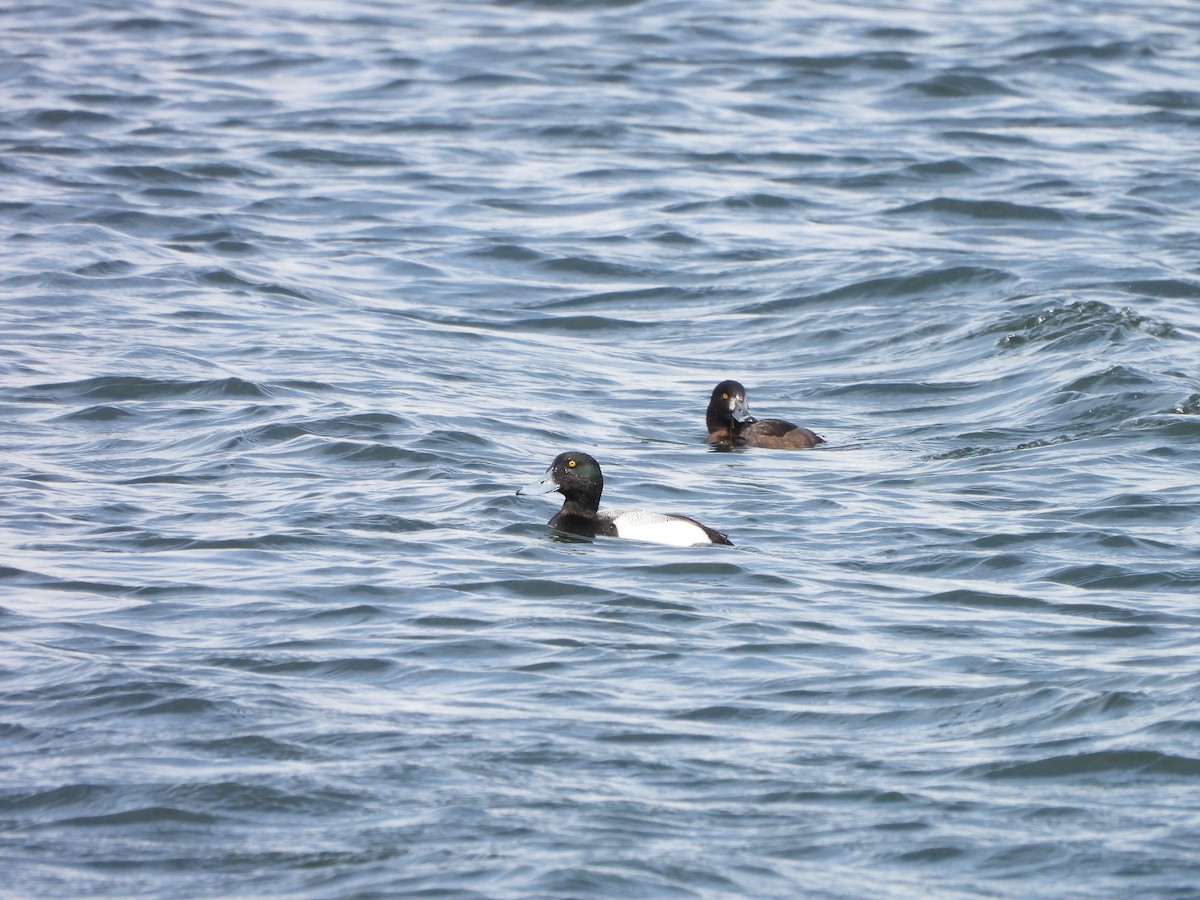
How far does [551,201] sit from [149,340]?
7.73 m

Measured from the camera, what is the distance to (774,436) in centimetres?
1369

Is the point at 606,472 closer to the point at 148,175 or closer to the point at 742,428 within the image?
the point at 742,428

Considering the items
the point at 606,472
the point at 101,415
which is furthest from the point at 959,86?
the point at 101,415

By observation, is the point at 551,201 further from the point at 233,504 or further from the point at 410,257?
the point at 233,504

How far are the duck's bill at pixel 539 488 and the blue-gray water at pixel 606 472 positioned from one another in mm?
159

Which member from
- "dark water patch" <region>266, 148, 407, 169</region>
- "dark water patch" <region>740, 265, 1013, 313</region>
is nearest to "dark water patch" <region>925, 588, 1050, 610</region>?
"dark water patch" <region>740, 265, 1013, 313</region>

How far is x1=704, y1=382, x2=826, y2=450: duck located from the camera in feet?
44.9

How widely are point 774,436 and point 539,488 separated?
8.24 feet

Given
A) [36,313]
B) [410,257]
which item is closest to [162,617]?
[36,313]

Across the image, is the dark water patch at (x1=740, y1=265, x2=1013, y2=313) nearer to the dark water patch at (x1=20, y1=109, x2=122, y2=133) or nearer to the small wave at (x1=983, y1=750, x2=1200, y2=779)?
the dark water patch at (x1=20, y1=109, x2=122, y2=133)

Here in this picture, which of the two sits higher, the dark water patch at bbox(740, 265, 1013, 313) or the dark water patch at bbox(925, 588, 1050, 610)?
the dark water patch at bbox(740, 265, 1013, 313)

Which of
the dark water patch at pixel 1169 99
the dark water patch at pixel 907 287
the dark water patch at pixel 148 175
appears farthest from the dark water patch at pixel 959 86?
the dark water patch at pixel 148 175

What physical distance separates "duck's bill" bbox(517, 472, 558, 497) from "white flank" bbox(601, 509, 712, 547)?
0.39 m

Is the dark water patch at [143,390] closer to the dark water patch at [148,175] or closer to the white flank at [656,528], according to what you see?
the white flank at [656,528]
